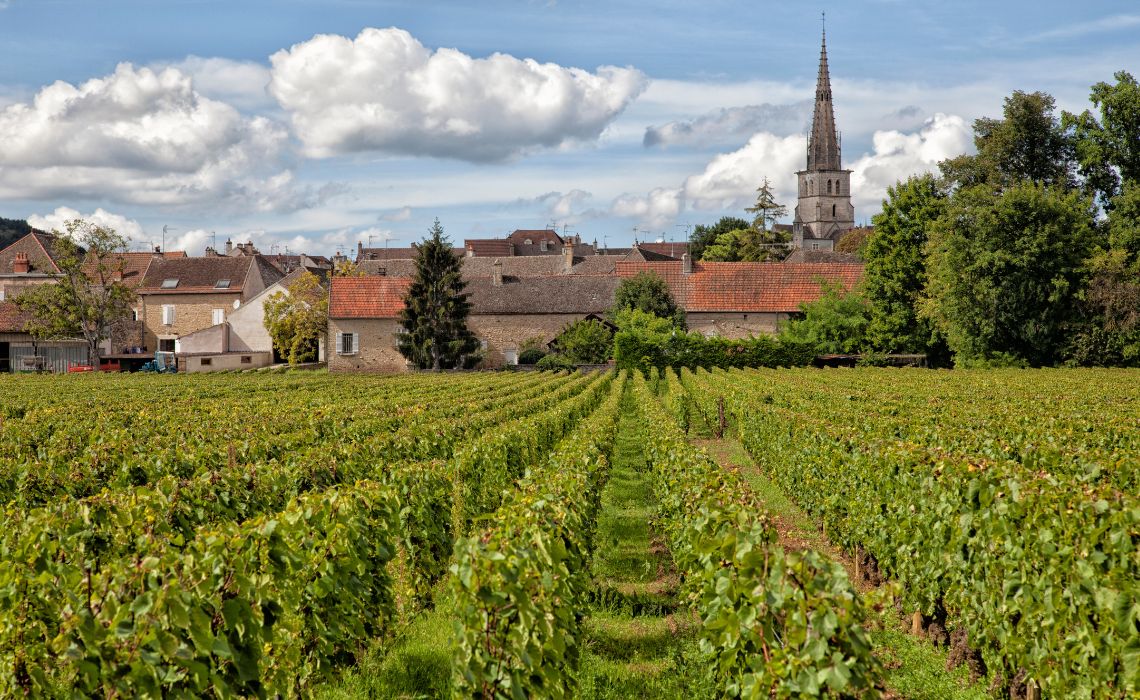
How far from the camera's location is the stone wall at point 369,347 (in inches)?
2067

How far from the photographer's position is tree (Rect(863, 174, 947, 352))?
46.4 m

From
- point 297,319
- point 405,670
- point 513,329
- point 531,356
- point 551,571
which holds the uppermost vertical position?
point 297,319

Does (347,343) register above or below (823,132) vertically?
below

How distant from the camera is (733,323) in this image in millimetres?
53219

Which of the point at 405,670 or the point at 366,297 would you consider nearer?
the point at 405,670

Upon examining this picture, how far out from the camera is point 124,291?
56.5m

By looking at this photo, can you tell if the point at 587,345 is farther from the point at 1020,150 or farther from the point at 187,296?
the point at 187,296

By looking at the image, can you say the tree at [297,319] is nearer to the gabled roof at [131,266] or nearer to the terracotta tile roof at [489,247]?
the gabled roof at [131,266]

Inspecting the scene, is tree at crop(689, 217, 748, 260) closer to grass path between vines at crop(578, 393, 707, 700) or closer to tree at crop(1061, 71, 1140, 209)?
tree at crop(1061, 71, 1140, 209)

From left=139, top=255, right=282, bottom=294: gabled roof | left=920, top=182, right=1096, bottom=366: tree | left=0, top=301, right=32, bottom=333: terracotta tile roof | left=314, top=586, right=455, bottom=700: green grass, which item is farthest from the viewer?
left=139, top=255, right=282, bottom=294: gabled roof

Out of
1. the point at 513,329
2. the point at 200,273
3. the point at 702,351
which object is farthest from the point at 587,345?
the point at 200,273

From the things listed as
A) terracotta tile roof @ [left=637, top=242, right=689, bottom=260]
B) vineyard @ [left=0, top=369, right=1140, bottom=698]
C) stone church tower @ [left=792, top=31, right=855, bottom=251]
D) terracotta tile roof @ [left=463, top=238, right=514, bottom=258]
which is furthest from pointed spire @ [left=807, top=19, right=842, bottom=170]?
vineyard @ [left=0, top=369, right=1140, bottom=698]

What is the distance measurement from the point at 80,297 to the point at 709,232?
5994 cm

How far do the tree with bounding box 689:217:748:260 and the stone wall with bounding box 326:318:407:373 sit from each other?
47.6 meters
